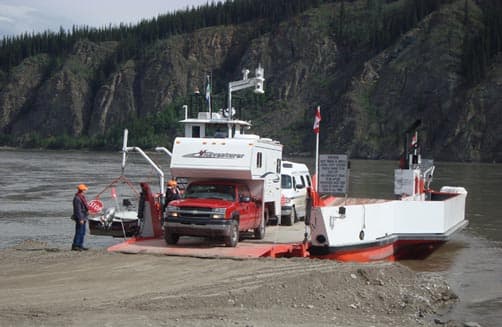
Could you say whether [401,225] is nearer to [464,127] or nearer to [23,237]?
[23,237]

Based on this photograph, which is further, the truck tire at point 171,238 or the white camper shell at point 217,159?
the white camper shell at point 217,159

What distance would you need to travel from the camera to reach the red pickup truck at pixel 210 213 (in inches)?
651

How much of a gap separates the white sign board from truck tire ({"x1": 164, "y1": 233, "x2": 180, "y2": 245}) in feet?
11.5

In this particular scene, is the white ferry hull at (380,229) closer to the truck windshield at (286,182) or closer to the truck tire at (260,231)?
the truck tire at (260,231)

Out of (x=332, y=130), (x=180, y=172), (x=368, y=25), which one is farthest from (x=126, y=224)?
(x=368, y=25)

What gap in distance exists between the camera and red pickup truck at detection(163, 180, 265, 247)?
16.5 m

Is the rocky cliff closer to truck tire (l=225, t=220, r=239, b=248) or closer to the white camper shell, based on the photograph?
the white camper shell

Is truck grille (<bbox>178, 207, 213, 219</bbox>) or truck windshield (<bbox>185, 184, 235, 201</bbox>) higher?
truck windshield (<bbox>185, 184, 235, 201</bbox>)

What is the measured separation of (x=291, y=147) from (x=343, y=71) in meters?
30.0

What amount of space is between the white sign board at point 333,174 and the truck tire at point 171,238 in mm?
3512

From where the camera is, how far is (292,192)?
83.5ft

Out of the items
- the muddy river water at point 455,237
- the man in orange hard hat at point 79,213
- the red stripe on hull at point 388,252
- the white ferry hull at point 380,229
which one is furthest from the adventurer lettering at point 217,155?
the muddy river water at point 455,237

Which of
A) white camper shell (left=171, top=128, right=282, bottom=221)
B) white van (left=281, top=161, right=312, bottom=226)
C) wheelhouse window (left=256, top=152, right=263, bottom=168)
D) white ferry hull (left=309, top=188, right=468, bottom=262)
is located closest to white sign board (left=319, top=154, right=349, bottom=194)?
white ferry hull (left=309, top=188, right=468, bottom=262)

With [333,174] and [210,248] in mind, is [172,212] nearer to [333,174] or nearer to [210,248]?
[210,248]
